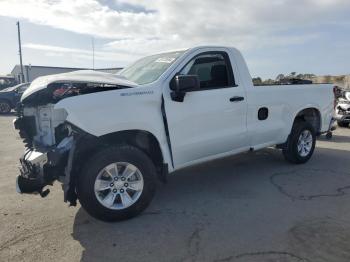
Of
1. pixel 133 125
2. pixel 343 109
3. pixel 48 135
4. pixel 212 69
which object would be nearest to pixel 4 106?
pixel 343 109

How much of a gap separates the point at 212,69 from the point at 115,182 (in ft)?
7.28

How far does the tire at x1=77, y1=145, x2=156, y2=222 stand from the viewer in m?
4.01

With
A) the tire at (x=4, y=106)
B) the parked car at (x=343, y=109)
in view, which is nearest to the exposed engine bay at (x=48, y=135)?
the parked car at (x=343, y=109)

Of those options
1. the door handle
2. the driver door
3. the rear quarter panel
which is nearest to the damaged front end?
the driver door

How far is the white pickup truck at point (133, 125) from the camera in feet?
13.2

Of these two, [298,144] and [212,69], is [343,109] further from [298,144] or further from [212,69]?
[212,69]

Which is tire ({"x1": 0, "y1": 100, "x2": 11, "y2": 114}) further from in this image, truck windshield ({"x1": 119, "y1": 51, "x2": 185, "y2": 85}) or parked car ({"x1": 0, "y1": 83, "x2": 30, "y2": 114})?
truck windshield ({"x1": 119, "y1": 51, "x2": 185, "y2": 85})

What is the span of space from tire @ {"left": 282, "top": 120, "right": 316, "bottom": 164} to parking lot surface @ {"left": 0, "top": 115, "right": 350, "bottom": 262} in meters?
0.52

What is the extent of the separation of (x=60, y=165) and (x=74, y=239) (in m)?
0.82

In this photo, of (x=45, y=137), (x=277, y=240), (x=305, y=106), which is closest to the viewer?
(x=277, y=240)

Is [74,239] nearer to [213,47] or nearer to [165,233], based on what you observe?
[165,233]

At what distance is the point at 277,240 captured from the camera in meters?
3.69

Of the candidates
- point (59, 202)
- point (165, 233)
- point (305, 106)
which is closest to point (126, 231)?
point (165, 233)

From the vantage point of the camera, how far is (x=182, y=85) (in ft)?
14.4
